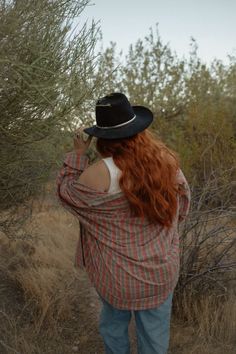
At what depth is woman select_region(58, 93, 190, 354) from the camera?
6.10 ft

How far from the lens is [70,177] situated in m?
1.98

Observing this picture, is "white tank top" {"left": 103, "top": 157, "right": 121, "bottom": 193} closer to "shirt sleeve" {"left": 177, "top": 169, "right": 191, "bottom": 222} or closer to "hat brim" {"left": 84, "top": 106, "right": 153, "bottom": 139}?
"hat brim" {"left": 84, "top": 106, "right": 153, "bottom": 139}

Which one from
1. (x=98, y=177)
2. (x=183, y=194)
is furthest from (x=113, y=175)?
(x=183, y=194)

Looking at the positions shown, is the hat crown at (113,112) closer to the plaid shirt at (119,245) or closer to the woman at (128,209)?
the woman at (128,209)

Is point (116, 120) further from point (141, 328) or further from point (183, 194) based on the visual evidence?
point (141, 328)

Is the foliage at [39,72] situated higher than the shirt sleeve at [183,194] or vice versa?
the foliage at [39,72]

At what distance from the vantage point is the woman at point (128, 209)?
1.86m

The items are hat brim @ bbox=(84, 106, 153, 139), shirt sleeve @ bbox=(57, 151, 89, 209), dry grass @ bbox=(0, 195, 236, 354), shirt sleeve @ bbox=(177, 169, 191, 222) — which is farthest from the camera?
dry grass @ bbox=(0, 195, 236, 354)

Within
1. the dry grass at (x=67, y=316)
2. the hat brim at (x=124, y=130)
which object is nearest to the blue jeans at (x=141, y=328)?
the dry grass at (x=67, y=316)

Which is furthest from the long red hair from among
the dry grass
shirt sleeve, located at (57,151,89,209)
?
the dry grass

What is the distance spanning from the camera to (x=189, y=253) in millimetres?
3174

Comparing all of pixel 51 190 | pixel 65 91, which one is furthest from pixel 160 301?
pixel 51 190

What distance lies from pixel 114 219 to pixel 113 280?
0.32m

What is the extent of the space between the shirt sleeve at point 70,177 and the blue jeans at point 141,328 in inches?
24.2
